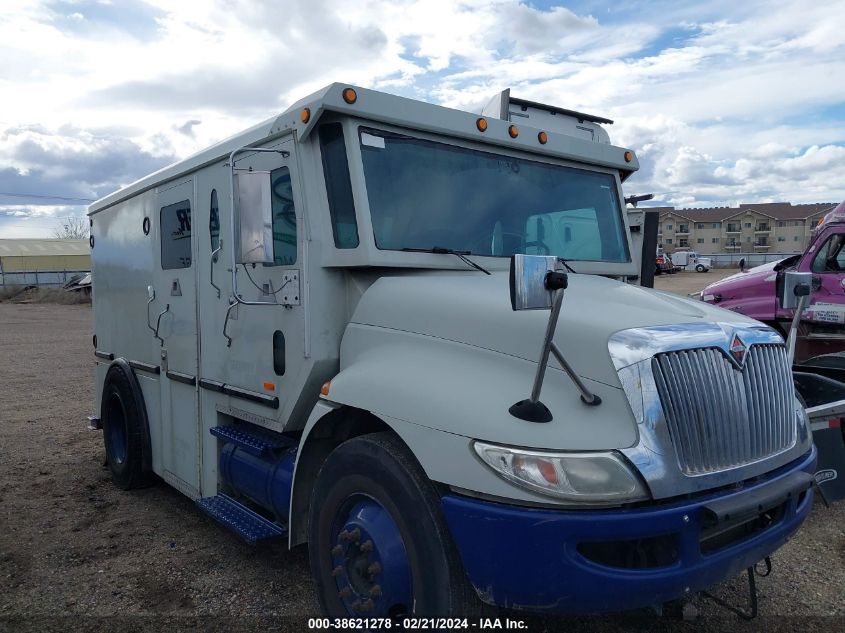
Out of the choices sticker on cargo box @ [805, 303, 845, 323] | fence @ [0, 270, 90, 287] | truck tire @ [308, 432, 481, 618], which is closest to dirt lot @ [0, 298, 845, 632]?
truck tire @ [308, 432, 481, 618]

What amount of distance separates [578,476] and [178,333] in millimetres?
3531

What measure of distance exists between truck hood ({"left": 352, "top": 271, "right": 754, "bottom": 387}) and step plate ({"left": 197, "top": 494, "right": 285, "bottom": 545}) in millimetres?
1314

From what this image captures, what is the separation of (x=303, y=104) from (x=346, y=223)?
2.22ft

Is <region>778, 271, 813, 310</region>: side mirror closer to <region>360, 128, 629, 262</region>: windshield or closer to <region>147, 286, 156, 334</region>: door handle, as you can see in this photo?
<region>360, 128, 629, 262</region>: windshield

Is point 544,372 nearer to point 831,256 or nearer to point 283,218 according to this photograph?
point 283,218

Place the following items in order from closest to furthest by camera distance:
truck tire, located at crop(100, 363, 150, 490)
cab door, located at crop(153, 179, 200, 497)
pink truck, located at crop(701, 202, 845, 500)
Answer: cab door, located at crop(153, 179, 200, 497) < truck tire, located at crop(100, 363, 150, 490) < pink truck, located at crop(701, 202, 845, 500)

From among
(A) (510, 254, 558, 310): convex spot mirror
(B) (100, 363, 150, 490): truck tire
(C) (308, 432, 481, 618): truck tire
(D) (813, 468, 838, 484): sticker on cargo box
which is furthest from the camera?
(B) (100, 363, 150, 490): truck tire

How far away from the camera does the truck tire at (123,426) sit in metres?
5.61

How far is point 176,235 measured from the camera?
5008 millimetres

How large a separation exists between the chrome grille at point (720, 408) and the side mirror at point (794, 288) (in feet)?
3.32

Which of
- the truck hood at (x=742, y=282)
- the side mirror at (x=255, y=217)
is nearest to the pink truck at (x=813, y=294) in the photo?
the truck hood at (x=742, y=282)

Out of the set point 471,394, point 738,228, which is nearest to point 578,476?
point 471,394

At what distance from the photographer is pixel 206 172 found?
457 centimetres

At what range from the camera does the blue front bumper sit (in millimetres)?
2334
